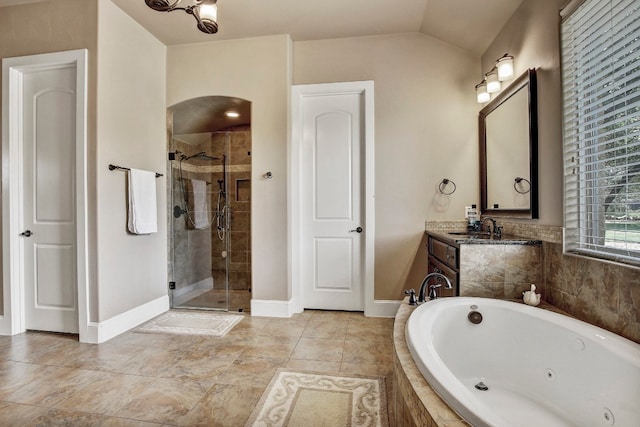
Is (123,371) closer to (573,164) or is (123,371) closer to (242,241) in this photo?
(242,241)

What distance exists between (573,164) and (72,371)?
3.29m

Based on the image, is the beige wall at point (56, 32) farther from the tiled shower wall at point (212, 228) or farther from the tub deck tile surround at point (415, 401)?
the tub deck tile surround at point (415, 401)

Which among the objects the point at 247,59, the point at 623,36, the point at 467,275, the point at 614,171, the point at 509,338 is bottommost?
the point at 509,338

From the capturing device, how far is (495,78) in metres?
2.51

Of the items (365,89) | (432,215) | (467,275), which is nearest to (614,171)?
(467,275)

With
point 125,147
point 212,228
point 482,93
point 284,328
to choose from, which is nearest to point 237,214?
point 212,228

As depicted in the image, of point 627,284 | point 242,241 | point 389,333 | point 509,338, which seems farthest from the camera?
point 242,241

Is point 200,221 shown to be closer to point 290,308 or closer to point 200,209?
point 200,209

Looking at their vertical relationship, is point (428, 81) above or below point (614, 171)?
above

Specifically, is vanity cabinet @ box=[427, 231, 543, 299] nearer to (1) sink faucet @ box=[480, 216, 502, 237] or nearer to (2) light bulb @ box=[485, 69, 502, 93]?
(1) sink faucet @ box=[480, 216, 502, 237]

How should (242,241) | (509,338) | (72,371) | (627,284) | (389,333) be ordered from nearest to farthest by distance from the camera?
(627,284), (509,338), (72,371), (389,333), (242,241)

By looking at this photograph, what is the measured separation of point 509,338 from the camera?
1.67 metres

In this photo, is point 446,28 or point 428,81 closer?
point 446,28

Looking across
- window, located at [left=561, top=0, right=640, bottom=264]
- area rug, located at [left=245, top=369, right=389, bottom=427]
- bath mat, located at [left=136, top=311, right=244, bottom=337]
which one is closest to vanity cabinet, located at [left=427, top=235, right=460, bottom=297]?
window, located at [left=561, top=0, right=640, bottom=264]
